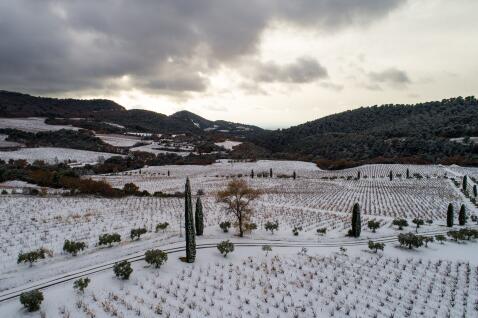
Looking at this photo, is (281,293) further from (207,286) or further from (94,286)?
(94,286)

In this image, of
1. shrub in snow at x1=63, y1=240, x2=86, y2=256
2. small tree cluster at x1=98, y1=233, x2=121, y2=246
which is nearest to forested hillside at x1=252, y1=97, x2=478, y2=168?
small tree cluster at x1=98, y1=233, x2=121, y2=246

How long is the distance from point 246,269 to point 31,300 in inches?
568

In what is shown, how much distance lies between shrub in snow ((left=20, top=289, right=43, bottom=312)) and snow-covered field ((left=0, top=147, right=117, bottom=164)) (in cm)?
11124

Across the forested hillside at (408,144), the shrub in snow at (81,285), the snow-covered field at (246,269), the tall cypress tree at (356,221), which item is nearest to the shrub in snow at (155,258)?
the snow-covered field at (246,269)

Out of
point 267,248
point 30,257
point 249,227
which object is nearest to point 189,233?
point 267,248

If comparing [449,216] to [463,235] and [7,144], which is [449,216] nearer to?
[463,235]

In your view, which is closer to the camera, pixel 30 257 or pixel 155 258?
pixel 30 257

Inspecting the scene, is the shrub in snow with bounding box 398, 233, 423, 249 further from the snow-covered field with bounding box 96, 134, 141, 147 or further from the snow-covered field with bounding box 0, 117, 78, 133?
the snow-covered field with bounding box 0, 117, 78, 133

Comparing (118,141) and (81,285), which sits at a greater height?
(118,141)

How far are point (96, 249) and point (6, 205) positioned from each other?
24.6 metres

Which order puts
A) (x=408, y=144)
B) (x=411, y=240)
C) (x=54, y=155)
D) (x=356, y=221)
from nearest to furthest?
(x=411, y=240) < (x=356, y=221) < (x=54, y=155) < (x=408, y=144)

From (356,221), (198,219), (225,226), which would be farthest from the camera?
(225,226)

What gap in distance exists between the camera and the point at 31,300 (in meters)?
17.0

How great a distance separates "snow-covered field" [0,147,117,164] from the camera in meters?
115
